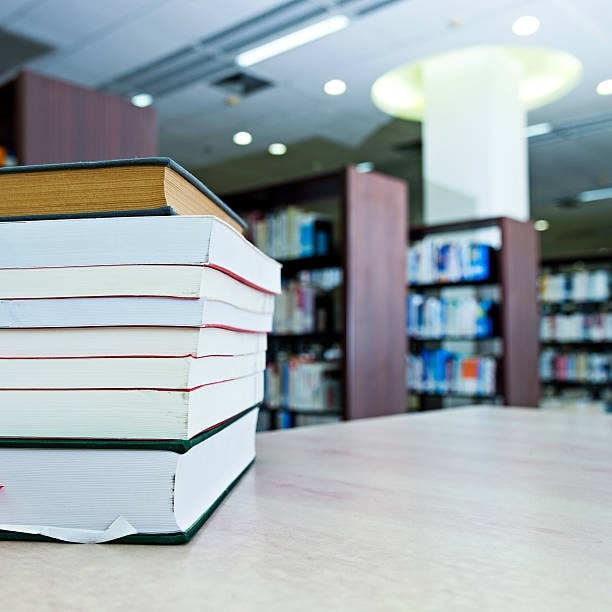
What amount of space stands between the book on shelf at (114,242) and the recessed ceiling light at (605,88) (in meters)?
5.98

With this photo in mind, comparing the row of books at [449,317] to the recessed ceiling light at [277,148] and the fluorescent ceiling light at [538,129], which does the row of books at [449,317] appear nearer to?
the fluorescent ceiling light at [538,129]

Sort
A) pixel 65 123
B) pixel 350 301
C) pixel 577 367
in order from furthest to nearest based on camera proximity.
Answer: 1. pixel 577 367
2. pixel 350 301
3. pixel 65 123

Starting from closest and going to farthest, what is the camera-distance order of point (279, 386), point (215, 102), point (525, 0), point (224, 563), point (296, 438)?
point (224, 563) → point (296, 438) → point (279, 386) → point (525, 0) → point (215, 102)

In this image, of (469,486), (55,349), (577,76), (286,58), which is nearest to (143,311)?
(55,349)

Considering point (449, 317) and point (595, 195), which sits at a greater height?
point (595, 195)

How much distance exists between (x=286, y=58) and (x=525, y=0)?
5.78ft

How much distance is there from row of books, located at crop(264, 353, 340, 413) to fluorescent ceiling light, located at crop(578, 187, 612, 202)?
22.8 feet

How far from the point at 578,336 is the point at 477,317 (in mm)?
2675

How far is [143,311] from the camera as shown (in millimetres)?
356

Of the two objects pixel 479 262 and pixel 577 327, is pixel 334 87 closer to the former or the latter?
pixel 479 262

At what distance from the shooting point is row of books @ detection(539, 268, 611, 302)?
661 centimetres

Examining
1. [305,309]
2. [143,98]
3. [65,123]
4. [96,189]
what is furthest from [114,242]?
[143,98]

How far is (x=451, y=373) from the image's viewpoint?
4523 mm

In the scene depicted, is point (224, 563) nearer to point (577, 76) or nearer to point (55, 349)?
point (55, 349)
